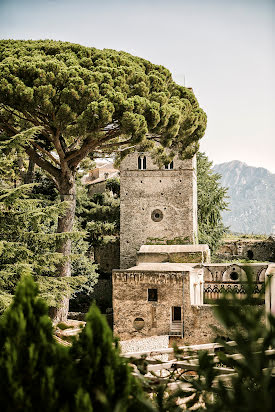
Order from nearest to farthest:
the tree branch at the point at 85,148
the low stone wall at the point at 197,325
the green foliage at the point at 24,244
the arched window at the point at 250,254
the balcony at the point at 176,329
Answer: the green foliage at the point at 24,244 → the low stone wall at the point at 197,325 → the balcony at the point at 176,329 → the tree branch at the point at 85,148 → the arched window at the point at 250,254

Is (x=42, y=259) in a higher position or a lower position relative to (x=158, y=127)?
lower

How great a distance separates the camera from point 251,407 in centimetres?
234

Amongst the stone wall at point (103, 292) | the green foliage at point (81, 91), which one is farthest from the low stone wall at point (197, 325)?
the stone wall at point (103, 292)

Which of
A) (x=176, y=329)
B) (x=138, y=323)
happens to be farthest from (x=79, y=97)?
(x=176, y=329)

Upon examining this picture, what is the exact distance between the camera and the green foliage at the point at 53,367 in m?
3.04

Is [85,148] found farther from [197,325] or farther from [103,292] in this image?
[103,292]

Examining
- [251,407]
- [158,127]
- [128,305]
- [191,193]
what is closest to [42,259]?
[128,305]

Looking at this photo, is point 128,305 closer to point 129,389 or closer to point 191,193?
point 191,193

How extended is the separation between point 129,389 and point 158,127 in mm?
14311

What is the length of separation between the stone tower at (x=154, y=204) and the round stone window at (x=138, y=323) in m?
8.62

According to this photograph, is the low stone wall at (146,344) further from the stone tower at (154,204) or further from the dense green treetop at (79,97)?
the stone tower at (154,204)

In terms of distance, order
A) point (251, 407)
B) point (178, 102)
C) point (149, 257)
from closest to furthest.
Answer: point (251, 407)
point (178, 102)
point (149, 257)

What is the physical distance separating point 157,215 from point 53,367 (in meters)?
20.9

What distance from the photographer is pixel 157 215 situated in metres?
24.1
